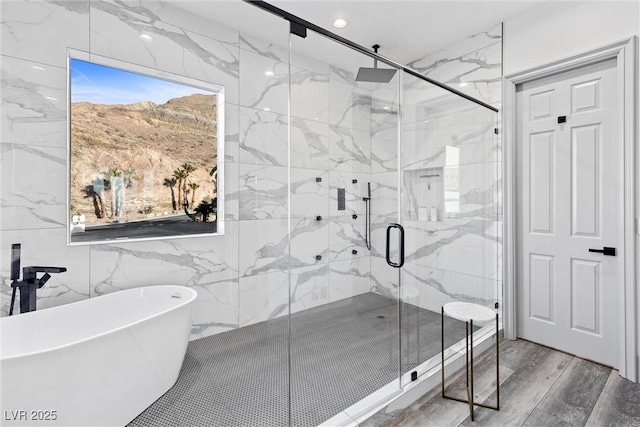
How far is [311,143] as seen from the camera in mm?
1840

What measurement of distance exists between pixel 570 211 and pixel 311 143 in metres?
2.21

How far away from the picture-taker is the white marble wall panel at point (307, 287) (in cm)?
186

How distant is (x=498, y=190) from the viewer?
2883mm

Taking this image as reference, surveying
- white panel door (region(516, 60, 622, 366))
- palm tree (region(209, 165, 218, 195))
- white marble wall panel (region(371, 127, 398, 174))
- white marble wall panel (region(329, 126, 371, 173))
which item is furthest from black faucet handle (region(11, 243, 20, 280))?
white panel door (region(516, 60, 622, 366))

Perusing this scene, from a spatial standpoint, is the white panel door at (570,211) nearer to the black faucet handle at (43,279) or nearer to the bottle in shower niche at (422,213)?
the bottle in shower niche at (422,213)

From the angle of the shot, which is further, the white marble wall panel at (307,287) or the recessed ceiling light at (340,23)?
the recessed ceiling light at (340,23)

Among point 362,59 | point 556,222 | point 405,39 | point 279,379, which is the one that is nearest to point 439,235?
point 556,222

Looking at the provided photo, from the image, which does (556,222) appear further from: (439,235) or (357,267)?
(357,267)

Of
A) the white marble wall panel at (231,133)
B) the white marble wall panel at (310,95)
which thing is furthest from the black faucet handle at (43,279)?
the white marble wall panel at (310,95)

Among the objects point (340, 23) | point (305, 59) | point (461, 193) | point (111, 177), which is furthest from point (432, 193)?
point (111, 177)

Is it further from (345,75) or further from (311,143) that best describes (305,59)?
(311,143)

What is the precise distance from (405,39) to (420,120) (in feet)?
4.60

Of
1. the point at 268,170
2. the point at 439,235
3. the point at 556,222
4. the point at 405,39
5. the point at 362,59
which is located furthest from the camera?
the point at 405,39

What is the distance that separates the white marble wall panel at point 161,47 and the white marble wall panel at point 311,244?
1.58 metres
